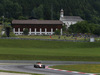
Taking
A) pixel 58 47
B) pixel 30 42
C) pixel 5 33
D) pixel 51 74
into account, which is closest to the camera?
pixel 51 74

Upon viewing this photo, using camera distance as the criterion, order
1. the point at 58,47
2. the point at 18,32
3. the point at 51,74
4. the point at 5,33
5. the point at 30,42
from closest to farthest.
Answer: the point at 51,74 → the point at 58,47 → the point at 30,42 → the point at 5,33 → the point at 18,32

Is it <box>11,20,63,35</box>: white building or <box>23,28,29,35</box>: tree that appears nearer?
<box>23,28,29,35</box>: tree

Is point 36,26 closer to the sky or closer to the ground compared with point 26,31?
closer to the sky

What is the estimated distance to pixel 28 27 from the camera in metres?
194

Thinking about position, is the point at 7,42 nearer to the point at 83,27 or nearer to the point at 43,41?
the point at 43,41

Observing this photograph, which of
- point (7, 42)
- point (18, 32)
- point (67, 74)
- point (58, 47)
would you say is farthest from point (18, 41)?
point (67, 74)

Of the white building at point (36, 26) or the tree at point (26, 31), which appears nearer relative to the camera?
the tree at point (26, 31)

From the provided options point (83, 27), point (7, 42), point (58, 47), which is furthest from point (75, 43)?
point (83, 27)

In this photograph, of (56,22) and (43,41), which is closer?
(43,41)

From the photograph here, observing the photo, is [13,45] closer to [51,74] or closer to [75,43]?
[75,43]

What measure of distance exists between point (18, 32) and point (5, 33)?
4380cm

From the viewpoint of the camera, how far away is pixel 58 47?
11806 cm

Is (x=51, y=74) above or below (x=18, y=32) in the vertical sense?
above

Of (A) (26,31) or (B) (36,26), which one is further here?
(B) (36,26)
